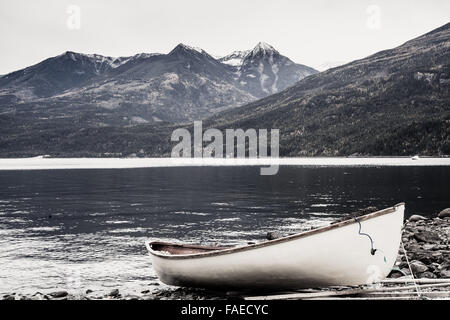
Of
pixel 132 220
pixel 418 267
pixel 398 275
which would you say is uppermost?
pixel 418 267

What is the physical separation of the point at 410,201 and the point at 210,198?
26.2m

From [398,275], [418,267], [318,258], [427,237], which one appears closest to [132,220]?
[427,237]

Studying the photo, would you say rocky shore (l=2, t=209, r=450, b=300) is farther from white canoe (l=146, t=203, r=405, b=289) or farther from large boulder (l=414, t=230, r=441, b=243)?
white canoe (l=146, t=203, r=405, b=289)

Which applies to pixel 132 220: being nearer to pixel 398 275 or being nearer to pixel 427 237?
pixel 427 237

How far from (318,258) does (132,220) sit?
3034 centimetres

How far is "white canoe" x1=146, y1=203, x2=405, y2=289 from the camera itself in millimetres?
16188

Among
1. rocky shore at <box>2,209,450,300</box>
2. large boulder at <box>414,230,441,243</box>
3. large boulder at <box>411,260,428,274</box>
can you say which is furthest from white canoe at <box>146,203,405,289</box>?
large boulder at <box>414,230,441,243</box>

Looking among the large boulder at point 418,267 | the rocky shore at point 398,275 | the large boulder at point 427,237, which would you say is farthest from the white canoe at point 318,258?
the large boulder at point 427,237

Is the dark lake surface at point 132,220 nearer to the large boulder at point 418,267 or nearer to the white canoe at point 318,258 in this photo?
the white canoe at point 318,258

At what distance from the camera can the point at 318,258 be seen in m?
16.6

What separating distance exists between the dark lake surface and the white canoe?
6.59m

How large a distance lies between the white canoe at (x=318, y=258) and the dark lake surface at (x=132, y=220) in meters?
6.59
